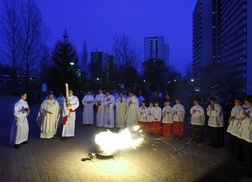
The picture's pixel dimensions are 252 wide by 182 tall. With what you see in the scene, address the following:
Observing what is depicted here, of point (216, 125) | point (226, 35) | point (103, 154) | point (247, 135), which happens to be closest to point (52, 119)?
point (103, 154)

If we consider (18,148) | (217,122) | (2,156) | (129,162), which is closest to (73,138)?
(18,148)

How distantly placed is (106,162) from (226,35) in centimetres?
7594

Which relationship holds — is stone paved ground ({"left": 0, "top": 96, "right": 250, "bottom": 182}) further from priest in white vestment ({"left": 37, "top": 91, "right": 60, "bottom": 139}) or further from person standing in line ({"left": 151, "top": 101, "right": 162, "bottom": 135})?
person standing in line ({"left": 151, "top": 101, "right": 162, "bottom": 135})

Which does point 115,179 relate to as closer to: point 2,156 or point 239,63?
point 2,156

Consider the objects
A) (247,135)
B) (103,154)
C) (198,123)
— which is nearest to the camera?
(247,135)

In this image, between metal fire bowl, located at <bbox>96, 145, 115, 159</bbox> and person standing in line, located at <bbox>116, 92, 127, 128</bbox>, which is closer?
metal fire bowl, located at <bbox>96, 145, 115, 159</bbox>

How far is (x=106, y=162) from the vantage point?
23.5ft

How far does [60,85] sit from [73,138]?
16589 millimetres

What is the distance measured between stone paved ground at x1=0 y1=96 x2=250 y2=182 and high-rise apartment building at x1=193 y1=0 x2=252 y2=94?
133 ft

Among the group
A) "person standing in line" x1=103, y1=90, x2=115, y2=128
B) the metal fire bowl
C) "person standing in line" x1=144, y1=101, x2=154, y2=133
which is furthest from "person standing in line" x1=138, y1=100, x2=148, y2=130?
the metal fire bowl

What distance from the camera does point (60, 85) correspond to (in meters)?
26.3

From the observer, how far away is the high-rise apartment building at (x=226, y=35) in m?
62.5

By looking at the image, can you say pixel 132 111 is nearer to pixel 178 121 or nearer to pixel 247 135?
pixel 178 121

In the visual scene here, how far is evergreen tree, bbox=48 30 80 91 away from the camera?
26375mm
